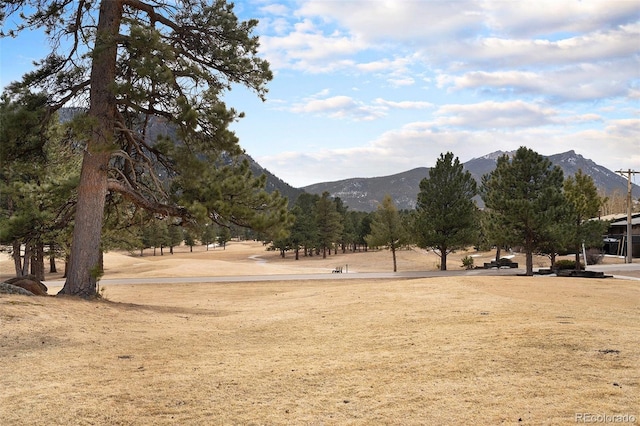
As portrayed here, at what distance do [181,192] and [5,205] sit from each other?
20.3m

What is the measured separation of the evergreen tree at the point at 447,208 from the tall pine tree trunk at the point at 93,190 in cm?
2761

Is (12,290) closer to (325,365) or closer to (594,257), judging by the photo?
(325,365)

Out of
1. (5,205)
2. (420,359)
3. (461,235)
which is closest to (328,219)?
(461,235)

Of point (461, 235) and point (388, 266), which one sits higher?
point (461, 235)

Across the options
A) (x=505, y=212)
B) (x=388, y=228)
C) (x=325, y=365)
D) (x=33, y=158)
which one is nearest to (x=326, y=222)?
(x=388, y=228)

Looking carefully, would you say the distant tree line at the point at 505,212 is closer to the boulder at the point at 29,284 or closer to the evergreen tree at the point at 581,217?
the evergreen tree at the point at 581,217

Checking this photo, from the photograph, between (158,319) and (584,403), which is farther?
(158,319)

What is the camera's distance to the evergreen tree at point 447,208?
122 ft

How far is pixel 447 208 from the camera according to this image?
37.8 m

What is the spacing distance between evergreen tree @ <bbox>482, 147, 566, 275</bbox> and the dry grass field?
60.7 feet

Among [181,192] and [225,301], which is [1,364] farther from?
[225,301]

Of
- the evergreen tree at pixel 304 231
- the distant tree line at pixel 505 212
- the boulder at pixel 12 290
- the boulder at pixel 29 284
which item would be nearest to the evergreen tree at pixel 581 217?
the distant tree line at pixel 505 212

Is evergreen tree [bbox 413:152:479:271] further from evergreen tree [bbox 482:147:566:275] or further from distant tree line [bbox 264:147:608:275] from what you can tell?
evergreen tree [bbox 482:147:566:275]

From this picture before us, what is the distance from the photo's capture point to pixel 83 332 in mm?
9102
